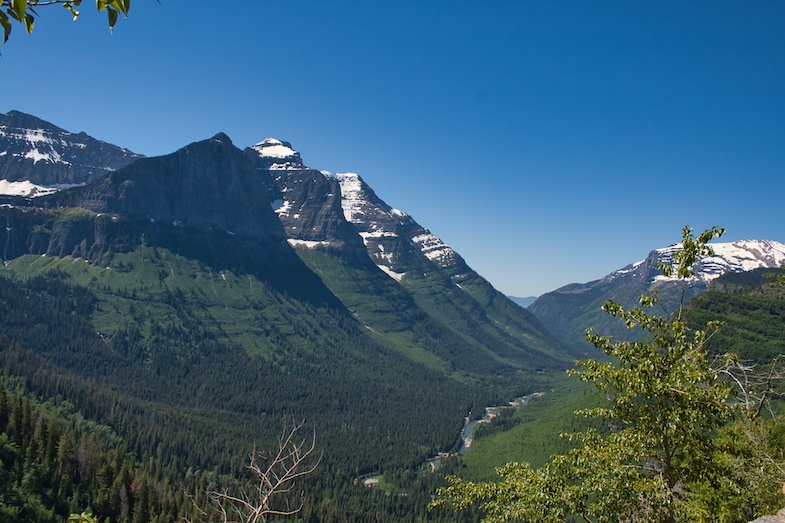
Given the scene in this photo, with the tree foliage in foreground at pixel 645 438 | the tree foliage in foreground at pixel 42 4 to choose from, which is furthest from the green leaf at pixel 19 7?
the tree foliage in foreground at pixel 645 438

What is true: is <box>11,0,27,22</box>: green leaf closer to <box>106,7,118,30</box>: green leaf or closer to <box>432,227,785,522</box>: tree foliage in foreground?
<box>106,7,118,30</box>: green leaf

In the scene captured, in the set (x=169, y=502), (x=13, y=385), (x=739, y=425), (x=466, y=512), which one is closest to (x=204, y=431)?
(x=13, y=385)

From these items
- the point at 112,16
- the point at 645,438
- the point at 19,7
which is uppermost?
the point at 112,16

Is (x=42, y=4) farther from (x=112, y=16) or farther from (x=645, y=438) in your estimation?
(x=645, y=438)

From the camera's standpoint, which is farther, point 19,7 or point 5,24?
point 5,24

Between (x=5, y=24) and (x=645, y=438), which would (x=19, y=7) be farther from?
(x=645, y=438)

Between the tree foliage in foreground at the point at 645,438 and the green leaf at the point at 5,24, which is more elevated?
the green leaf at the point at 5,24

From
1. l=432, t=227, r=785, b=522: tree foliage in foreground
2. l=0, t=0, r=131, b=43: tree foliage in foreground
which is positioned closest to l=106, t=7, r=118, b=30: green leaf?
l=0, t=0, r=131, b=43: tree foliage in foreground

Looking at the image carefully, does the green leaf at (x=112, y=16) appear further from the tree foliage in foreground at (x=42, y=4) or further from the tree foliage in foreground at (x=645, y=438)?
the tree foliage in foreground at (x=645, y=438)

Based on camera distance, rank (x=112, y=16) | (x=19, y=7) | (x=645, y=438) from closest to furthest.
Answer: (x=19, y=7) → (x=112, y=16) → (x=645, y=438)

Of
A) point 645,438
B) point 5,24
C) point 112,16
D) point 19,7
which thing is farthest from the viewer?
point 645,438

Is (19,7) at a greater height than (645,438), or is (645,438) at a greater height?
(19,7)

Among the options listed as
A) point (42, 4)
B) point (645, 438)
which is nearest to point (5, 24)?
point (42, 4)

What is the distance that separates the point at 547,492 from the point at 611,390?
495cm
